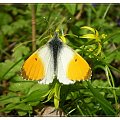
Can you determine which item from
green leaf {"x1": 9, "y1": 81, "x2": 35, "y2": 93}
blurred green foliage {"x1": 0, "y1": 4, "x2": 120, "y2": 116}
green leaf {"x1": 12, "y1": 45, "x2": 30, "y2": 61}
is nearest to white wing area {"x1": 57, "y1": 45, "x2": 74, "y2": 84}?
blurred green foliage {"x1": 0, "y1": 4, "x2": 120, "y2": 116}

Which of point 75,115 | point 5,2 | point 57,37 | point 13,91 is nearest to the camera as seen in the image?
point 57,37

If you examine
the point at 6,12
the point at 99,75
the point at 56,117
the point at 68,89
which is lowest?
the point at 56,117

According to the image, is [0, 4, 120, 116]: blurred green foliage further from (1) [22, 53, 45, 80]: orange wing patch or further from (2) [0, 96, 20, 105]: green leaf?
(1) [22, 53, 45, 80]: orange wing patch

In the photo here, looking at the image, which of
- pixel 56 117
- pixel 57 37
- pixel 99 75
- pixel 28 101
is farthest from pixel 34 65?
pixel 99 75

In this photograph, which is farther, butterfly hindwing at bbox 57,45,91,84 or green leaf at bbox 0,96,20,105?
green leaf at bbox 0,96,20,105

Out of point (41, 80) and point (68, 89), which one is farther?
point (68, 89)

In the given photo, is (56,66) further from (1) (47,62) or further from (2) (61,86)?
(2) (61,86)

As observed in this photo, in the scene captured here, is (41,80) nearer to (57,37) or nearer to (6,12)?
(57,37)
